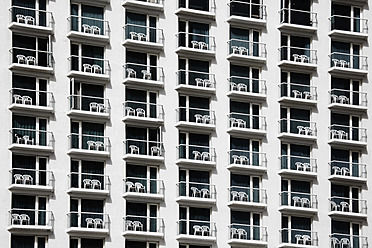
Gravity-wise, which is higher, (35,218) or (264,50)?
(264,50)

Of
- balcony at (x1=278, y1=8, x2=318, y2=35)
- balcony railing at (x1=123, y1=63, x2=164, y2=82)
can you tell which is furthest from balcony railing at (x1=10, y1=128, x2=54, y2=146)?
balcony at (x1=278, y1=8, x2=318, y2=35)

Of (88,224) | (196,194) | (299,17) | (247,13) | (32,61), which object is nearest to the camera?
(88,224)

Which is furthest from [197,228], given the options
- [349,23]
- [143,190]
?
[349,23]

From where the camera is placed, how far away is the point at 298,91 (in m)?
83.1

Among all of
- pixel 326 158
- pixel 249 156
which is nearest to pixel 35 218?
pixel 249 156

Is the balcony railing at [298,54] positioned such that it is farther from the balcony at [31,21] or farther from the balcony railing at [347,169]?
the balcony at [31,21]

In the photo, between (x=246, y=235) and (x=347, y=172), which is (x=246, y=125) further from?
(x=347, y=172)

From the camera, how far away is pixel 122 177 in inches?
3071

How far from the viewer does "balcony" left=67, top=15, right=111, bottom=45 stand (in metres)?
78.2

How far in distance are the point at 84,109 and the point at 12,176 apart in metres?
6.17

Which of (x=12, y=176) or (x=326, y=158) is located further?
(x=326, y=158)

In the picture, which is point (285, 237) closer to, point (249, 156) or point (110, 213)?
point (249, 156)

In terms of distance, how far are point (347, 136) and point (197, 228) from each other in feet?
39.7

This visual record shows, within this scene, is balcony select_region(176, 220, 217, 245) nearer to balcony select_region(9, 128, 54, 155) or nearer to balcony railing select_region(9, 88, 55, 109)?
balcony select_region(9, 128, 54, 155)
